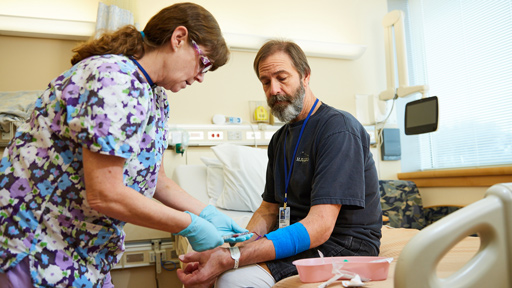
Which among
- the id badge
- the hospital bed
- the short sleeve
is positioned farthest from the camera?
the id badge

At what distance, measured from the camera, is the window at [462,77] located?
2.76 metres

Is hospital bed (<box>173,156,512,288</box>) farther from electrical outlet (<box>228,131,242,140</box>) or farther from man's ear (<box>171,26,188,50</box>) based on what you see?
electrical outlet (<box>228,131,242,140</box>)

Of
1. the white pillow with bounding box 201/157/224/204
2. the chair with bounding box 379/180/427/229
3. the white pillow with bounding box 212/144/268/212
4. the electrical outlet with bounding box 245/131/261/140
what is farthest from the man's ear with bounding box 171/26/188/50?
the chair with bounding box 379/180/427/229

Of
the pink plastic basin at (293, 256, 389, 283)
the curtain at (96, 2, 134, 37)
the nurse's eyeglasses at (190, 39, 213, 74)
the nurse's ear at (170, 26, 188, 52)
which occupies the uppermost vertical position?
the curtain at (96, 2, 134, 37)

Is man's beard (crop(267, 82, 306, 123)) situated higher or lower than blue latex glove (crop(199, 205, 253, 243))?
higher

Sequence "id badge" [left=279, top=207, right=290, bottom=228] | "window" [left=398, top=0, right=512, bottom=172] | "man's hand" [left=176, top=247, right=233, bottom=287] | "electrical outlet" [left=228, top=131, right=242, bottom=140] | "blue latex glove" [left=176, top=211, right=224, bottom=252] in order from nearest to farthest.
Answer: "blue latex glove" [left=176, top=211, right=224, bottom=252] → "man's hand" [left=176, top=247, right=233, bottom=287] → "id badge" [left=279, top=207, right=290, bottom=228] → "window" [left=398, top=0, right=512, bottom=172] → "electrical outlet" [left=228, top=131, right=242, bottom=140]

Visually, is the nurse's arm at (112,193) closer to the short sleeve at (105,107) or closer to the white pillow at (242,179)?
the short sleeve at (105,107)

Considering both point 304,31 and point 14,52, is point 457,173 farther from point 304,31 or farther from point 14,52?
point 14,52

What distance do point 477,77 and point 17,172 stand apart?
9.79 feet

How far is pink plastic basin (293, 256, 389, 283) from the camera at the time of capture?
1.13 metres

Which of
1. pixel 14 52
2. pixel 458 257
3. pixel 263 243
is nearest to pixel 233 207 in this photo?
pixel 263 243

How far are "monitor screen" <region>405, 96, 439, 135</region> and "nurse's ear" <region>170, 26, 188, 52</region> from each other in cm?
227

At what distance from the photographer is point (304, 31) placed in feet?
11.2

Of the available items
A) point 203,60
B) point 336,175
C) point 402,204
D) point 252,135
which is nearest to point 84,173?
point 203,60
